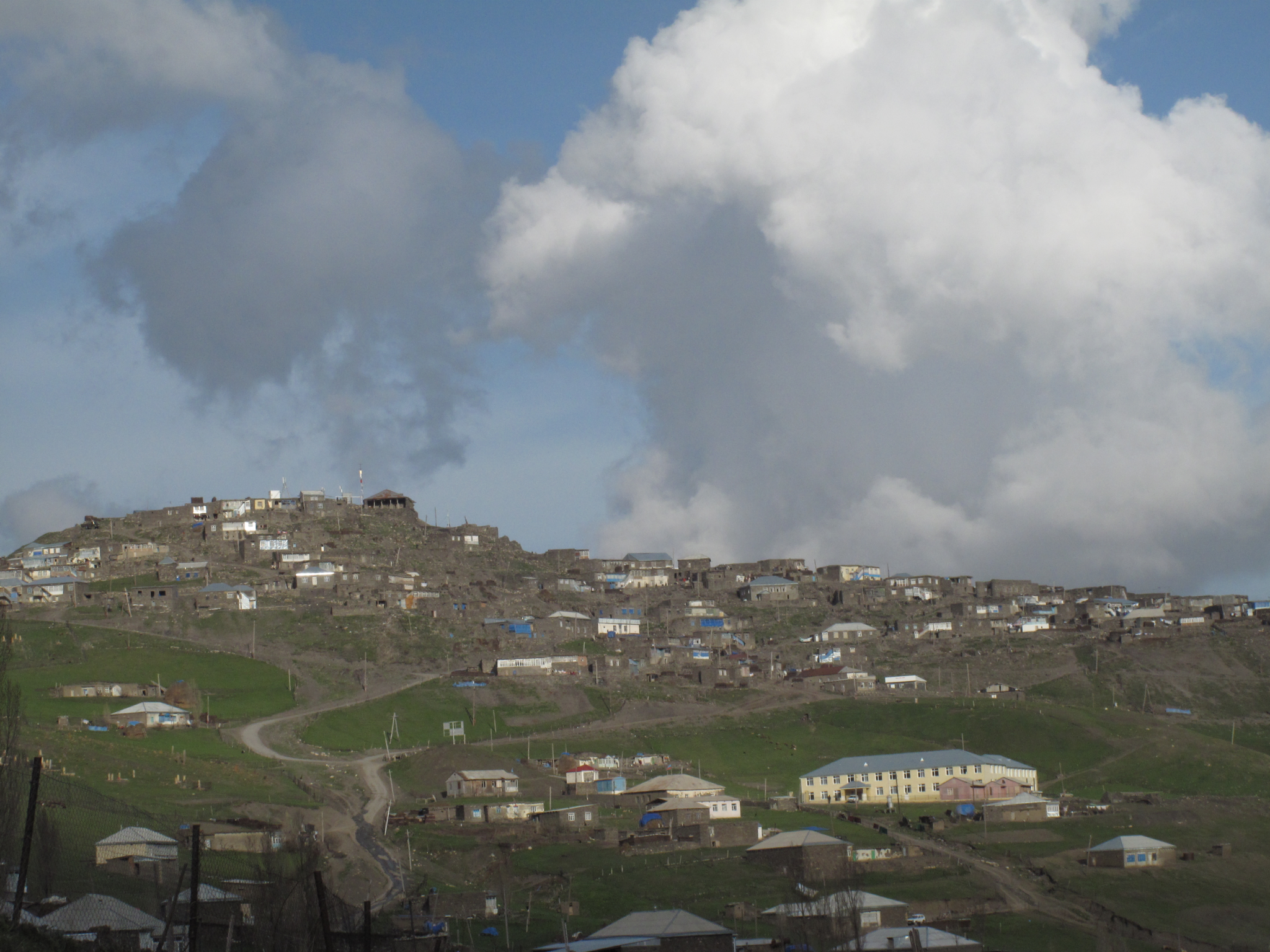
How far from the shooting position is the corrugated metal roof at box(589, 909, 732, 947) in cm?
6081

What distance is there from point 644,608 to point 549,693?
5391cm

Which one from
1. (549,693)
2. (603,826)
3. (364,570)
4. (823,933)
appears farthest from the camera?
(364,570)

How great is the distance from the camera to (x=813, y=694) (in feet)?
481

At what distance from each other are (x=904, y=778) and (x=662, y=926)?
174 feet

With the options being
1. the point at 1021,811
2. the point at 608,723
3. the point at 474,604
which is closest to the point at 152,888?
the point at 1021,811

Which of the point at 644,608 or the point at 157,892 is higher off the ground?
the point at 644,608

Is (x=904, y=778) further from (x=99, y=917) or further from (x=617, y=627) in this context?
(x=99, y=917)

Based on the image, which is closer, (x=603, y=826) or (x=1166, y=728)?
(x=603, y=826)

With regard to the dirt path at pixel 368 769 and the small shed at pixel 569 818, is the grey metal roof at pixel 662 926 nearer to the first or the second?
the dirt path at pixel 368 769

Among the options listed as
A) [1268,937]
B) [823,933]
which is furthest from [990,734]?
[823,933]

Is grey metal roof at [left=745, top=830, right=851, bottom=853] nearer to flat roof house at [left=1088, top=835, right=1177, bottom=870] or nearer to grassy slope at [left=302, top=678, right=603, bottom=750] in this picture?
flat roof house at [left=1088, top=835, right=1177, bottom=870]

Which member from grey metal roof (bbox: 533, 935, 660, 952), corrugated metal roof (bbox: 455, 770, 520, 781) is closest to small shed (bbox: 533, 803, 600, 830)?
corrugated metal roof (bbox: 455, 770, 520, 781)

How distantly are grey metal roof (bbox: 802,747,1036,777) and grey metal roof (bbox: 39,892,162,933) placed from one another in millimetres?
68385

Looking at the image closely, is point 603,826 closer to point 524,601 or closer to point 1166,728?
point 1166,728
